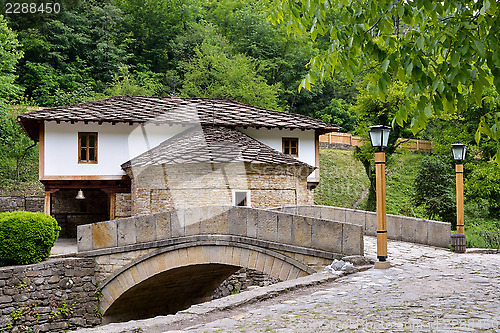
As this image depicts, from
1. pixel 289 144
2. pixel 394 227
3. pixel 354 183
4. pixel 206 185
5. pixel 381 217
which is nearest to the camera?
pixel 381 217

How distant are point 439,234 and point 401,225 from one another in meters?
1.28

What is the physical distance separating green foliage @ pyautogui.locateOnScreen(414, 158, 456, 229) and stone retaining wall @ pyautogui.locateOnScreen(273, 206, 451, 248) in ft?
32.7

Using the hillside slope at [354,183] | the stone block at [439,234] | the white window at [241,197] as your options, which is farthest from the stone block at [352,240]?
the hillside slope at [354,183]

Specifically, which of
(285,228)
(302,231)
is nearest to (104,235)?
(285,228)

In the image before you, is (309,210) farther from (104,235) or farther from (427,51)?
(427,51)

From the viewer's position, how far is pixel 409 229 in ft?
44.4

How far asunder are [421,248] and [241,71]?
931 inches

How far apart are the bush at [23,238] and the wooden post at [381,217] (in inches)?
357

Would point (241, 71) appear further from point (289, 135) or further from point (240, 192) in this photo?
point (240, 192)

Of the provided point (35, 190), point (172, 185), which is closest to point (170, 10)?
point (35, 190)

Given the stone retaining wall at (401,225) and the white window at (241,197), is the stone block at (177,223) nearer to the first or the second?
the stone retaining wall at (401,225)

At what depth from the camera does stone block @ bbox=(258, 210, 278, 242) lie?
11188 mm

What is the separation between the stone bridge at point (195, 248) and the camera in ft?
34.3

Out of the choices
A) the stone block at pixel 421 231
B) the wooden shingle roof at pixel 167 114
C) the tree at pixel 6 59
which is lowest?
the stone block at pixel 421 231
